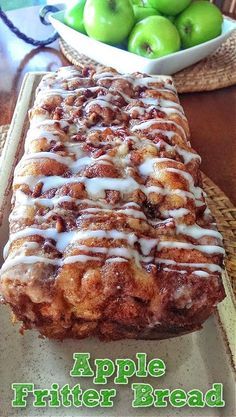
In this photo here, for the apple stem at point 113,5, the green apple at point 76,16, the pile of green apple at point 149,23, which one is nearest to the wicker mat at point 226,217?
the pile of green apple at point 149,23

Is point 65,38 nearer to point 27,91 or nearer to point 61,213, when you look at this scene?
point 27,91

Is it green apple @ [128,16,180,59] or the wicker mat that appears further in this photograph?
green apple @ [128,16,180,59]

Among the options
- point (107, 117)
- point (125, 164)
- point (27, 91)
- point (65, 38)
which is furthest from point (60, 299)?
point (65, 38)

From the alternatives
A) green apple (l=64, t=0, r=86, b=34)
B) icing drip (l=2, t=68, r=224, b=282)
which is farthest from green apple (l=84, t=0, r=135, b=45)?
icing drip (l=2, t=68, r=224, b=282)

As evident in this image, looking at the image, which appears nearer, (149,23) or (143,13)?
(149,23)

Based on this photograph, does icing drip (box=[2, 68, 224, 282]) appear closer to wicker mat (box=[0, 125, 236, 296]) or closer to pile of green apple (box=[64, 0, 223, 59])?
wicker mat (box=[0, 125, 236, 296])

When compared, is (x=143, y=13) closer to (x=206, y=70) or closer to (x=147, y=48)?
(x=147, y=48)

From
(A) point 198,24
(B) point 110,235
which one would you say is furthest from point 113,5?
(B) point 110,235
